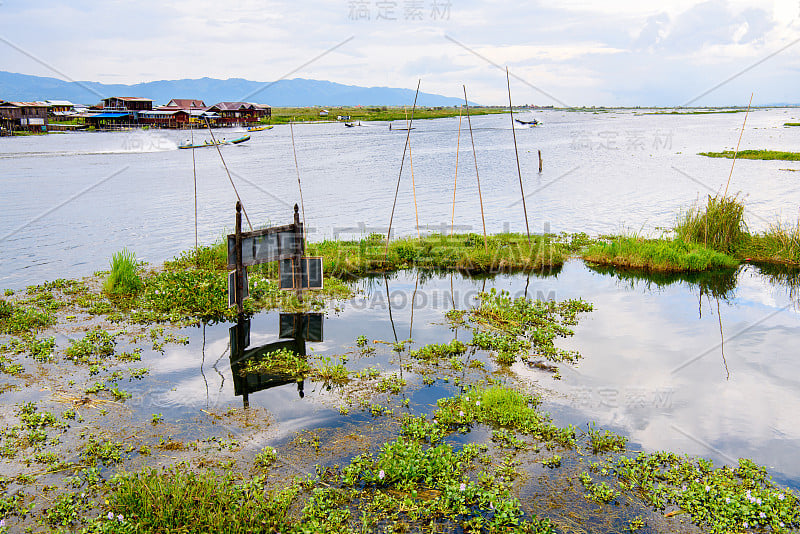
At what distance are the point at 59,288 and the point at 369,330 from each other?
24.7ft

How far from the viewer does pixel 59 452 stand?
6.40m

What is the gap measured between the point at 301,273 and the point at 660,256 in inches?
373

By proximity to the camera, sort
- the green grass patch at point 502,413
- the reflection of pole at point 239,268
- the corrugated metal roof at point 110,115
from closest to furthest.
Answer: the green grass patch at point 502,413 < the reflection of pole at point 239,268 < the corrugated metal roof at point 110,115

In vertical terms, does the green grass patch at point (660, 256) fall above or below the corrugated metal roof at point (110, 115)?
below

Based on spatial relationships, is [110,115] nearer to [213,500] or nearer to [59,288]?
[59,288]

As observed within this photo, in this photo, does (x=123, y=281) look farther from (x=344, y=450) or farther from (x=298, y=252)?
(x=344, y=450)

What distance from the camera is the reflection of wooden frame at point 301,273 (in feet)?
37.8

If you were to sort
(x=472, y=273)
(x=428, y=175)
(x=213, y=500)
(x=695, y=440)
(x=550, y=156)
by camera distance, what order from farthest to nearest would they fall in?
(x=550, y=156) → (x=428, y=175) → (x=472, y=273) → (x=695, y=440) → (x=213, y=500)

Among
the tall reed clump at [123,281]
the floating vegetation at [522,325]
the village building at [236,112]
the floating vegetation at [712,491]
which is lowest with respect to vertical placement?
the floating vegetation at [712,491]

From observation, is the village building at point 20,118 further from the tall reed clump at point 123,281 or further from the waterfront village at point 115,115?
the tall reed clump at point 123,281

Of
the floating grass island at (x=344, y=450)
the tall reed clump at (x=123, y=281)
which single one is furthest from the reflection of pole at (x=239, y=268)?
the tall reed clump at (x=123, y=281)

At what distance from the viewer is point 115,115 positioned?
79.4m

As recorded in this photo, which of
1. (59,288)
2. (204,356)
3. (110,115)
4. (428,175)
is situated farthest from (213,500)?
(110,115)

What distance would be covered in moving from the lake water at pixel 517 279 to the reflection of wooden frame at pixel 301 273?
0.74 meters
